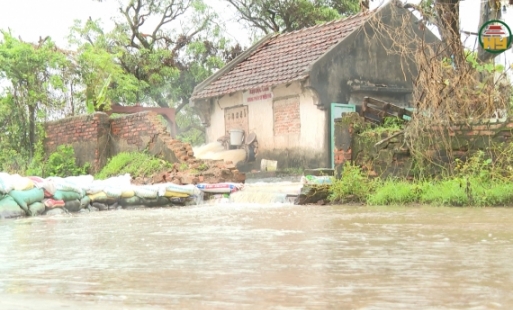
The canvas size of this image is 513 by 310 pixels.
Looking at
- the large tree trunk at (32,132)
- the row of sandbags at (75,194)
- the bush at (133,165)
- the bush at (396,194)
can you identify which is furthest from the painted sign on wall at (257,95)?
the bush at (396,194)

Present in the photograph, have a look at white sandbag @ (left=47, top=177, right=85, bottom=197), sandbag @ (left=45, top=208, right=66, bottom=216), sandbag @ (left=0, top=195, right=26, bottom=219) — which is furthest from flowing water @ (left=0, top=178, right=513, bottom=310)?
white sandbag @ (left=47, top=177, right=85, bottom=197)

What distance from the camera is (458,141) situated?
8.21m

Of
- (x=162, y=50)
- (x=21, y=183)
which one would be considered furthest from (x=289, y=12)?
(x=21, y=183)

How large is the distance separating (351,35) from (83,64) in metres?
7.10

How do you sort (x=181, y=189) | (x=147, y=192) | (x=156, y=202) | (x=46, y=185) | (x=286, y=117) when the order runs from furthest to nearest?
(x=286, y=117), (x=181, y=189), (x=156, y=202), (x=147, y=192), (x=46, y=185)

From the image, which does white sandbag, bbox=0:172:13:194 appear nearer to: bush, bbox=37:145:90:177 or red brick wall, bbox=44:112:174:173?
red brick wall, bbox=44:112:174:173

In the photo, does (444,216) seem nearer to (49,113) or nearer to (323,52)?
(323,52)

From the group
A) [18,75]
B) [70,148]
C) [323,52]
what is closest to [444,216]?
[323,52]

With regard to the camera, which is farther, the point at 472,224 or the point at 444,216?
the point at 444,216

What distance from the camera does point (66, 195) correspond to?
26.6 feet

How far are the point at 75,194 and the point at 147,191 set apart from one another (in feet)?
3.91

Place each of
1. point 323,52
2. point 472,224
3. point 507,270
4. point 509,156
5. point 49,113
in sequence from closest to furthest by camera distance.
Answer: point 507,270 < point 472,224 < point 509,156 < point 323,52 < point 49,113

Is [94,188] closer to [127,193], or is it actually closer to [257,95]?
[127,193]

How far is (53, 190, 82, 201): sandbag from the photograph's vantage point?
796 centimetres
